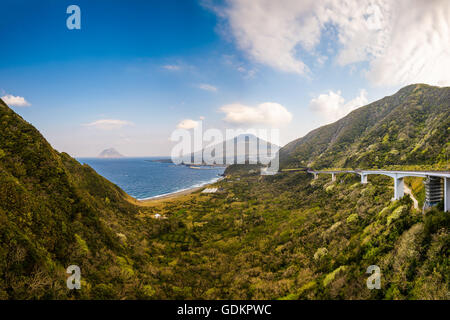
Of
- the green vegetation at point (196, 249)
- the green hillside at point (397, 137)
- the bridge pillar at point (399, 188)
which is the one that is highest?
the green hillside at point (397, 137)

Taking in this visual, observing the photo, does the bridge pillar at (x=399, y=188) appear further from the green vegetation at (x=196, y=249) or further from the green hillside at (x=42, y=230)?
the green hillside at (x=42, y=230)

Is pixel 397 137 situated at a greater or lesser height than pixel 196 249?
greater

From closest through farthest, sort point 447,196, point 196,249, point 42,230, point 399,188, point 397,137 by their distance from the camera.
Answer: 1. point 42,230
2. point 447,196
3. point 399,188
4. point 196,249
5. point 397,137

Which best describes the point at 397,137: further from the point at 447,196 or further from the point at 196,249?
the point at 196,249

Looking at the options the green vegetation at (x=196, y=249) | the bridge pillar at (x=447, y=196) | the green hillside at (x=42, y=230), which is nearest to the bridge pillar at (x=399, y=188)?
the green vegetation at (x=196, y=249)

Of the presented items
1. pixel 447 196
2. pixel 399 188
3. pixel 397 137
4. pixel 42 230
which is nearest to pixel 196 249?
pixel 42 230

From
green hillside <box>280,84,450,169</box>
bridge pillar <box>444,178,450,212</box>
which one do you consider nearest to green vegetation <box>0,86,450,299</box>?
bridge pillar <box>444,178,450,212</box>
